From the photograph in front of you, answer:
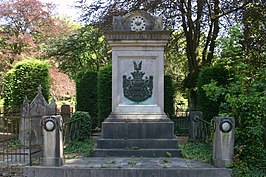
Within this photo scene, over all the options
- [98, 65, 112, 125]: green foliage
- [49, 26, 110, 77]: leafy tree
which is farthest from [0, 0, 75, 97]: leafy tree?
[98, 65, 112, 125]: green foliage

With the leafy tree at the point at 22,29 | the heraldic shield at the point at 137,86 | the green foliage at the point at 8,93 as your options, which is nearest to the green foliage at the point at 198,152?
the heraldic shield at the point at 137,86

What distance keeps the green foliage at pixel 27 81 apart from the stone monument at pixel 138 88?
6.85m

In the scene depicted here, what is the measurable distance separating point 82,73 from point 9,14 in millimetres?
8712

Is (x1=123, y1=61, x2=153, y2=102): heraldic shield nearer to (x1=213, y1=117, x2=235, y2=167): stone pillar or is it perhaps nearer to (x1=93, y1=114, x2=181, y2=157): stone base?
(x1=93, y1=114, x2=181, y2=157): stone base

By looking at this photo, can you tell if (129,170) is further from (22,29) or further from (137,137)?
(22,29)

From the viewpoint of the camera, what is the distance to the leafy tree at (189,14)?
1614 centimetres

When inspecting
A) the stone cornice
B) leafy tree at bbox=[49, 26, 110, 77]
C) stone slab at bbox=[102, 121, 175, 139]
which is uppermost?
leafy tree at bbox=[49, 26, 110, 77]

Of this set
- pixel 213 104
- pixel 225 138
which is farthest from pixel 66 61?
pixel 225 138

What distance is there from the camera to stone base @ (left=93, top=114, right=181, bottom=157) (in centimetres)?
822

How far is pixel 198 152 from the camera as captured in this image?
8.63 metres

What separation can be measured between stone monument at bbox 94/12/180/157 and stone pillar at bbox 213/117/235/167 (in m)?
1.66

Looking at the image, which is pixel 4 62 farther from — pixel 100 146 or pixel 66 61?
pixel 100 146

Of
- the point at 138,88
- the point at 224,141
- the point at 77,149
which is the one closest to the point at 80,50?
the point at 77,149

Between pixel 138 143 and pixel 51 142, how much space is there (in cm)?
245
